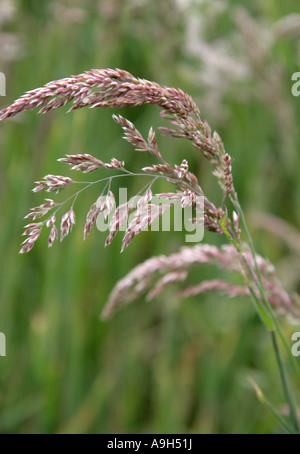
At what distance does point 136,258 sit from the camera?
5.67 ft

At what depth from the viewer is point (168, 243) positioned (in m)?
1.61

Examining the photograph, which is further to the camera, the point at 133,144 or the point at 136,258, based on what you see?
the point at 136,258

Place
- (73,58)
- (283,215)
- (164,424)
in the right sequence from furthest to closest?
(283,215), (73,58), (164,424)

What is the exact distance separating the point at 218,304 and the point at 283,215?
18.0 inches

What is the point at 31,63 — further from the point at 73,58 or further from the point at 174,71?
the point at 174,71

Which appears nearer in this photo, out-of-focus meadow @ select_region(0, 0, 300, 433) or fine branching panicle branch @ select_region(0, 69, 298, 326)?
fine branching panicle branch @ select_region(0, 69, 298, 326)

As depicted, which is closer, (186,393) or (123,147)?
(186,393)

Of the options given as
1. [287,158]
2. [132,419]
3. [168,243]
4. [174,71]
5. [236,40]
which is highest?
[236,40]

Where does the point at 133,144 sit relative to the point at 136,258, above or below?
above

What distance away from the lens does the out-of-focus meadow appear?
1388 mm

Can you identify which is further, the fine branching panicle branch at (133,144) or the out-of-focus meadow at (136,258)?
A: the out-of-focus meadow at (136,258)

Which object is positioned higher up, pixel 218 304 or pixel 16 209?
pixel 16 209

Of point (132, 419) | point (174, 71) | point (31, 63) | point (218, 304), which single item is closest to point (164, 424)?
point (132, 419)

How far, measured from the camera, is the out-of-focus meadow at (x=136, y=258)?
139 centimetres
